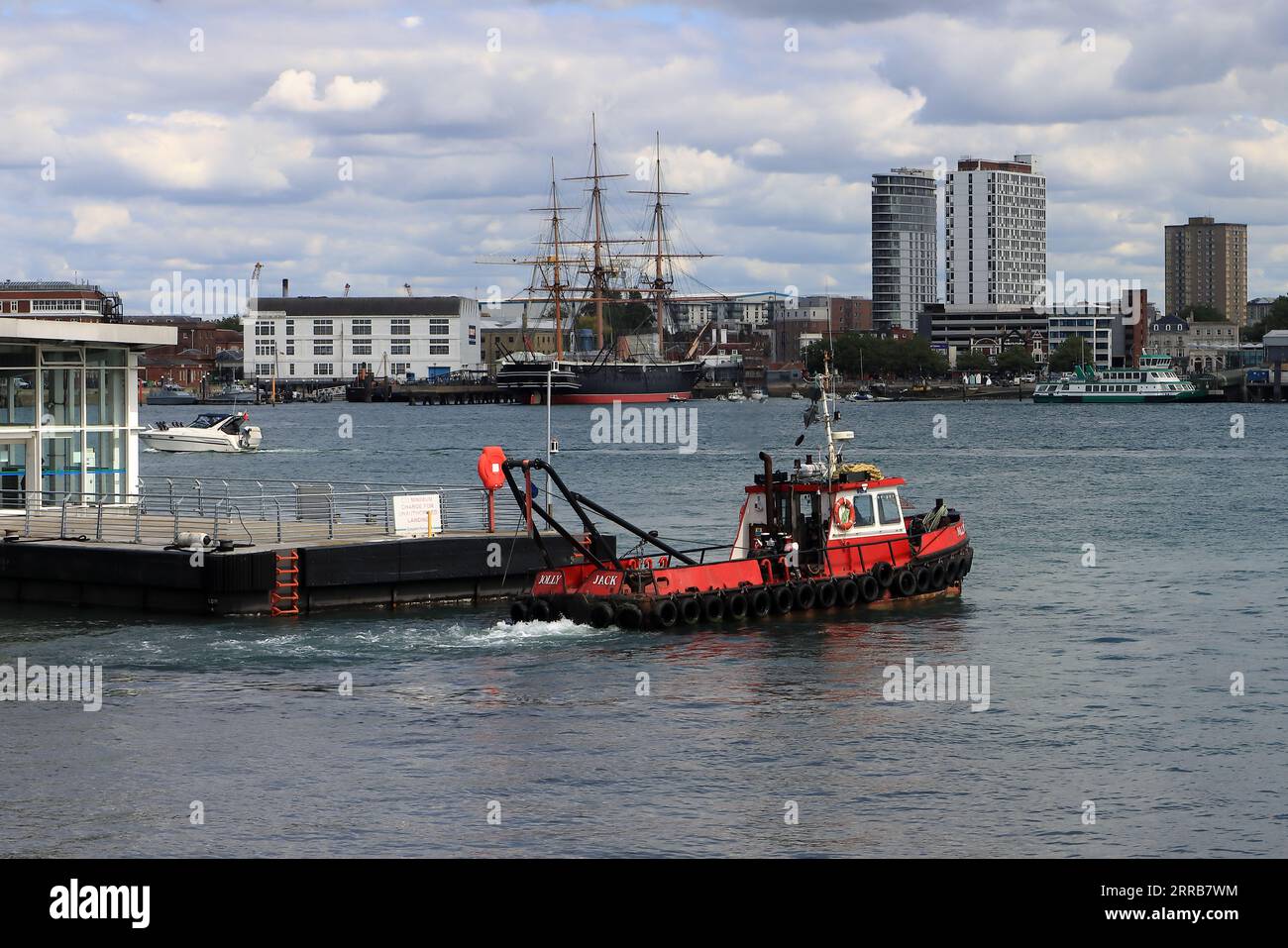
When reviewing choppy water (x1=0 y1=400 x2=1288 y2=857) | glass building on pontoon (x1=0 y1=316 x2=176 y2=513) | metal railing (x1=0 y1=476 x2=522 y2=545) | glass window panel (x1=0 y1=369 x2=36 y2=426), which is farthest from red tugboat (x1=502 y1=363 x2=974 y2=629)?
glass window panel (x1=0 y1=369 x2=36 y2=426)

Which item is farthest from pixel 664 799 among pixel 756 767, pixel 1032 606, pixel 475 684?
pixel 1032 606

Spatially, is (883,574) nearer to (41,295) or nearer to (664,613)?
(664,613)

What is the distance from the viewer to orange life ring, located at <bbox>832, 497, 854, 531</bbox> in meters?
36.8

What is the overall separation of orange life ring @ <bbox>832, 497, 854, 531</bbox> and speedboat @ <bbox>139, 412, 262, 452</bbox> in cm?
8815

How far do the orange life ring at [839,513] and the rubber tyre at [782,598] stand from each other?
2286 millimetres

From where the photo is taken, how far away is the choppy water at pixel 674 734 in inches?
802

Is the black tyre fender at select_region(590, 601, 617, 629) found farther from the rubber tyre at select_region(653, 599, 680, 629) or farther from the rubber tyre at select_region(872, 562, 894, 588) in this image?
the rubber tyre at select_region(872, 562, 894, 588)

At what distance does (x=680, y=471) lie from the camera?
298 feet

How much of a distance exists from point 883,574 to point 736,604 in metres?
4.38

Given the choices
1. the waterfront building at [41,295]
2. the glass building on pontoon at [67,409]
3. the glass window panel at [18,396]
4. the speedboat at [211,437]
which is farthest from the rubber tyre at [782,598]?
the waterfront building at [41,295]

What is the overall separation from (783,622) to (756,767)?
11821 millimetres

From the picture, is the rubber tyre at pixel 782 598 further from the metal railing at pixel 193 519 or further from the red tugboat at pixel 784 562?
the metal railing at pixel 193 519

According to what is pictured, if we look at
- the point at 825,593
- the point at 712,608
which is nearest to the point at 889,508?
the point at 825,593

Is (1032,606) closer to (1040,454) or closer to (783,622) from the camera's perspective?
(783,622)
